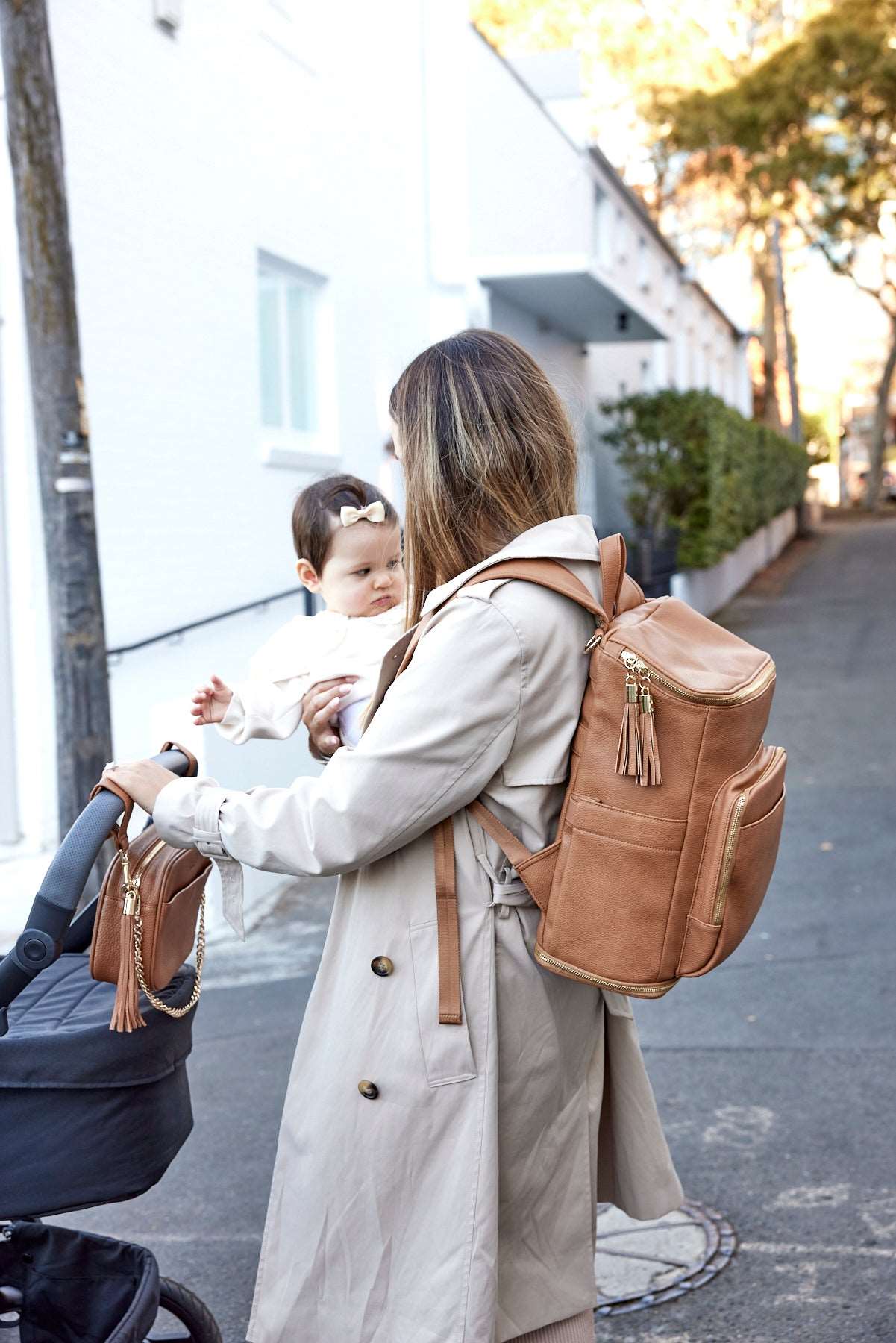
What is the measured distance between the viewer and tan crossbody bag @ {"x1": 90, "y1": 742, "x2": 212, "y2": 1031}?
2.27 meters

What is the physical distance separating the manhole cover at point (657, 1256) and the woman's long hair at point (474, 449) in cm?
186

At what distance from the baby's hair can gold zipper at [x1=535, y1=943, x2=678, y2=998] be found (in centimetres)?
128

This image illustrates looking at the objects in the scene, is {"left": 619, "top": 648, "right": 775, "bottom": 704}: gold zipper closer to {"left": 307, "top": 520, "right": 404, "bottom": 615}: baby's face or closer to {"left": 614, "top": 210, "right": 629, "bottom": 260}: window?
{"left": 307, "top": 520, "right": 404, "bottom": 615}: baby's face

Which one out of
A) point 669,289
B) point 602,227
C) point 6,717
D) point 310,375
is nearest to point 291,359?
point 310,375

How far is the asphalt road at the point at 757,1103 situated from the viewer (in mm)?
3502

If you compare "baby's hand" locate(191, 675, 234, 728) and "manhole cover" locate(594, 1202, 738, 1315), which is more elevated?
"baby's hand" locate(191, 675, 234, 728)

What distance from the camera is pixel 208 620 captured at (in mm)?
8398

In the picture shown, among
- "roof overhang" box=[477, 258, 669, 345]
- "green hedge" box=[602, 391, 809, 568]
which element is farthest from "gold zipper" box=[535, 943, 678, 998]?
"green hedge" box=[602, 391, 809, 568]

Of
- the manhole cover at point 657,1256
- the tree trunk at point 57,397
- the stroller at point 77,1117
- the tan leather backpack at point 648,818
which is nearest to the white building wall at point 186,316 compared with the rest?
the tree trunk at point 57,397

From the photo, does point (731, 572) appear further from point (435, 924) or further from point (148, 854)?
point (148, 854)

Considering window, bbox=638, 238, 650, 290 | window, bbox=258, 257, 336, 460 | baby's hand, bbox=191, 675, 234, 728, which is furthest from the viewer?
window, bbox=638, 238, 650, 290

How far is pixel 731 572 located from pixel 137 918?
2038cm

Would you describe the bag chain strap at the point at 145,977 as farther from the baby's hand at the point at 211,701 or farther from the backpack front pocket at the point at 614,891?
the backpack front pocket at the point at 614,891

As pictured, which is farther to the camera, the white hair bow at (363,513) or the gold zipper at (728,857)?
the white hair bow at (363,513)
